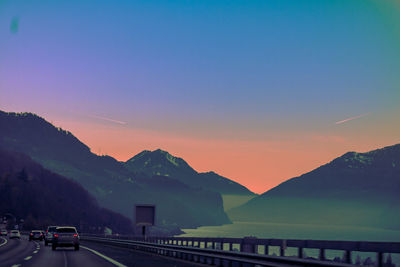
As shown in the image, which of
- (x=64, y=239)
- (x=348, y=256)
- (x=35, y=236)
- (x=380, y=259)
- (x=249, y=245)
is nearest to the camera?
(x=380, y=259)

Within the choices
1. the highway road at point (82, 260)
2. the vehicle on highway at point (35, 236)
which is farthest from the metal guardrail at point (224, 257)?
the vehicle on highway at point (35, 236)

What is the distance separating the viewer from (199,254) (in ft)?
80.7

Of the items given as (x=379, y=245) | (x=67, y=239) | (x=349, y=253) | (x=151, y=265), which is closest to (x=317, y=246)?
(x=349, y=253)

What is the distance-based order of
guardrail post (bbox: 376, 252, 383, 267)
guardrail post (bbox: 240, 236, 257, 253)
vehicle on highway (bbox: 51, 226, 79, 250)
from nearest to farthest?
guardrail post (bbox: 376, 252, 383, 267)
guardrail post (bbox: 240, 236, 257, 253)
vehicle on highway (bbox: 51, 226, 79, 250)

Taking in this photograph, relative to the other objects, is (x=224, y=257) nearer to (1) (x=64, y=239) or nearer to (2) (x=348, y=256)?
(2) (x=348, y=256)

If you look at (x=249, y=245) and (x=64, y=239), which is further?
(x=64, y=239)

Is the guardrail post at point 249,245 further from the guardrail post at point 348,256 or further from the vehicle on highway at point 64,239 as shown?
the vehicle on highway at point 64,239

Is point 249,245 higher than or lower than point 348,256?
lower

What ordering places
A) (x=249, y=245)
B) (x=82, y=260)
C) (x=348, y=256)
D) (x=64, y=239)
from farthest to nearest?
(x=64, y=239)
(x=82, y=260)
(x=249, y=245)
(x=348, y=256)

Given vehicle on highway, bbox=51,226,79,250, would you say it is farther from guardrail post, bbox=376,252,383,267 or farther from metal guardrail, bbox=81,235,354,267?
guardrail post, bbox=376,252,383,267

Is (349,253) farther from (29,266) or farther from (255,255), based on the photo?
(29,266)

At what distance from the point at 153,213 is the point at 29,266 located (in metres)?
39.1

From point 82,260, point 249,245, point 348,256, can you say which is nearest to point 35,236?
point 82,260

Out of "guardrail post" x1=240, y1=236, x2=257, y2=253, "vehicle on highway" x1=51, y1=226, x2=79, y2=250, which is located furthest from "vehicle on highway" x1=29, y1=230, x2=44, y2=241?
"guardrail post" x1=240, y1=236, x2=257, y2=253
